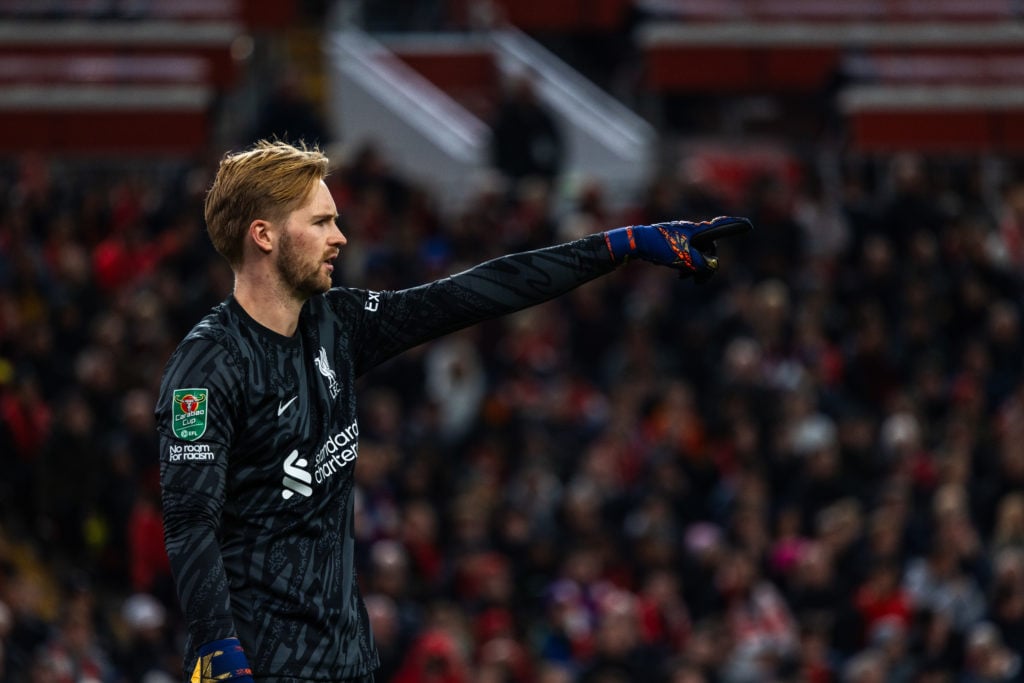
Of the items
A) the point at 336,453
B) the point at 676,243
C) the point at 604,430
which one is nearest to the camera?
the point at 336,453

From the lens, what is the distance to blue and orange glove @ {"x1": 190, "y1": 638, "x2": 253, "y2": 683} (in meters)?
3.72

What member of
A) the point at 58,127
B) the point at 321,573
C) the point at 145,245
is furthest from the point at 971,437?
the point at 321,573

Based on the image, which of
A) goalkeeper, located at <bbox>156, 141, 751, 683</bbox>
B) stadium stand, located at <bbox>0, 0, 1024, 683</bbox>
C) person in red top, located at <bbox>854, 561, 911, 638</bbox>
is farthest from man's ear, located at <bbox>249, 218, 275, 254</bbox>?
person in red top, located at <bbox>854, 561, 911, 638</bbox>

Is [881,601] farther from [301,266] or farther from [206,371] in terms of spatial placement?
[206,371]

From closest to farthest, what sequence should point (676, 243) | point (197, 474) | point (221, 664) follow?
point (221, 664) → point (197, 474) → point (676, 243)

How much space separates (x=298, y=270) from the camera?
4082mm

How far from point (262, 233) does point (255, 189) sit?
0.10m

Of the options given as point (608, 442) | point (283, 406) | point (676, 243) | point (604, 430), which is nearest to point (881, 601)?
point (608, 442)

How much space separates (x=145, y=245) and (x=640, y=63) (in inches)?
275

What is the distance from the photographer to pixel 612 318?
48.0 feet

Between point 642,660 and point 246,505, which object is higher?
point 246,505

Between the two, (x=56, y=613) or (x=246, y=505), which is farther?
(x=56, y=613)

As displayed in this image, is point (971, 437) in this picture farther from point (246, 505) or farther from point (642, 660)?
point (246, 505)

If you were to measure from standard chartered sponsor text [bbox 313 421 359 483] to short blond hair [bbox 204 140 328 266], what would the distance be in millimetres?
461
